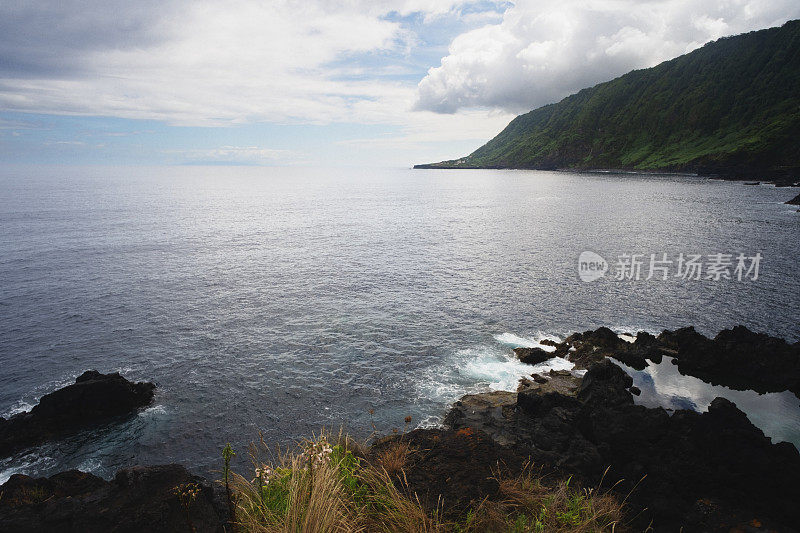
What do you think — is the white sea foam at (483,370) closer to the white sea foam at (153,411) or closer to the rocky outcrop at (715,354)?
the rocky outcrop at (715,354)

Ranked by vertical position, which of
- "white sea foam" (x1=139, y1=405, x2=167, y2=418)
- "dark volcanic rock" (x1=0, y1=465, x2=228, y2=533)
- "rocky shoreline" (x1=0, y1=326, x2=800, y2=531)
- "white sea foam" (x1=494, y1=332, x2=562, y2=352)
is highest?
"dark volcanic rock" (x1=0, y1=465, x2=228, y2=533)

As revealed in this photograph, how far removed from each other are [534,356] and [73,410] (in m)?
30.7

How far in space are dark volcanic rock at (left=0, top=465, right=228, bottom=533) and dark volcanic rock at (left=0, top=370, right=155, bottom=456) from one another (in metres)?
15.7

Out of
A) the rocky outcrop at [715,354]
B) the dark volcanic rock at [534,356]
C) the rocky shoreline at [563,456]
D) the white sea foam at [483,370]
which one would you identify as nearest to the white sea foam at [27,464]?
the rocky shoreline at [563,456]

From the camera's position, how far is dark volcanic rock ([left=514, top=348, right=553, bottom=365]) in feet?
98.8

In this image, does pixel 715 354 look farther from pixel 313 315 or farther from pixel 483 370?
pixel 313 315

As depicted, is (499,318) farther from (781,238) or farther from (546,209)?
(546,209)

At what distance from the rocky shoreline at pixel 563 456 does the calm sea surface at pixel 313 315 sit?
2.39m

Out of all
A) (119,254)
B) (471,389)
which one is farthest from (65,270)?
(471,389)

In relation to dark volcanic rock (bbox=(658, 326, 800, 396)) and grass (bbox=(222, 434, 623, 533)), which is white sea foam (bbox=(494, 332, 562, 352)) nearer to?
dark volcanic rock (bbox=(658, 326, 800, 396))

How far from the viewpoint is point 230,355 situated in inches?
1228

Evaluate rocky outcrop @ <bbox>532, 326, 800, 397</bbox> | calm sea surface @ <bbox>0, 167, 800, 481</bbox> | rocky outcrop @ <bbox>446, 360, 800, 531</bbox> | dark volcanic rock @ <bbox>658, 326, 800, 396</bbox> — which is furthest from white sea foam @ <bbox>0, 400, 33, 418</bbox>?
dark volcanic rock @ <bbox>658, 326, 800, 396</bbox>

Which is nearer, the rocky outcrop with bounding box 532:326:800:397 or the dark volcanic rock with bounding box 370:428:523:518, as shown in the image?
the dark volcanic rock with bounding box 370:428:523:518

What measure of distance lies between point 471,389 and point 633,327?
62.0ft
